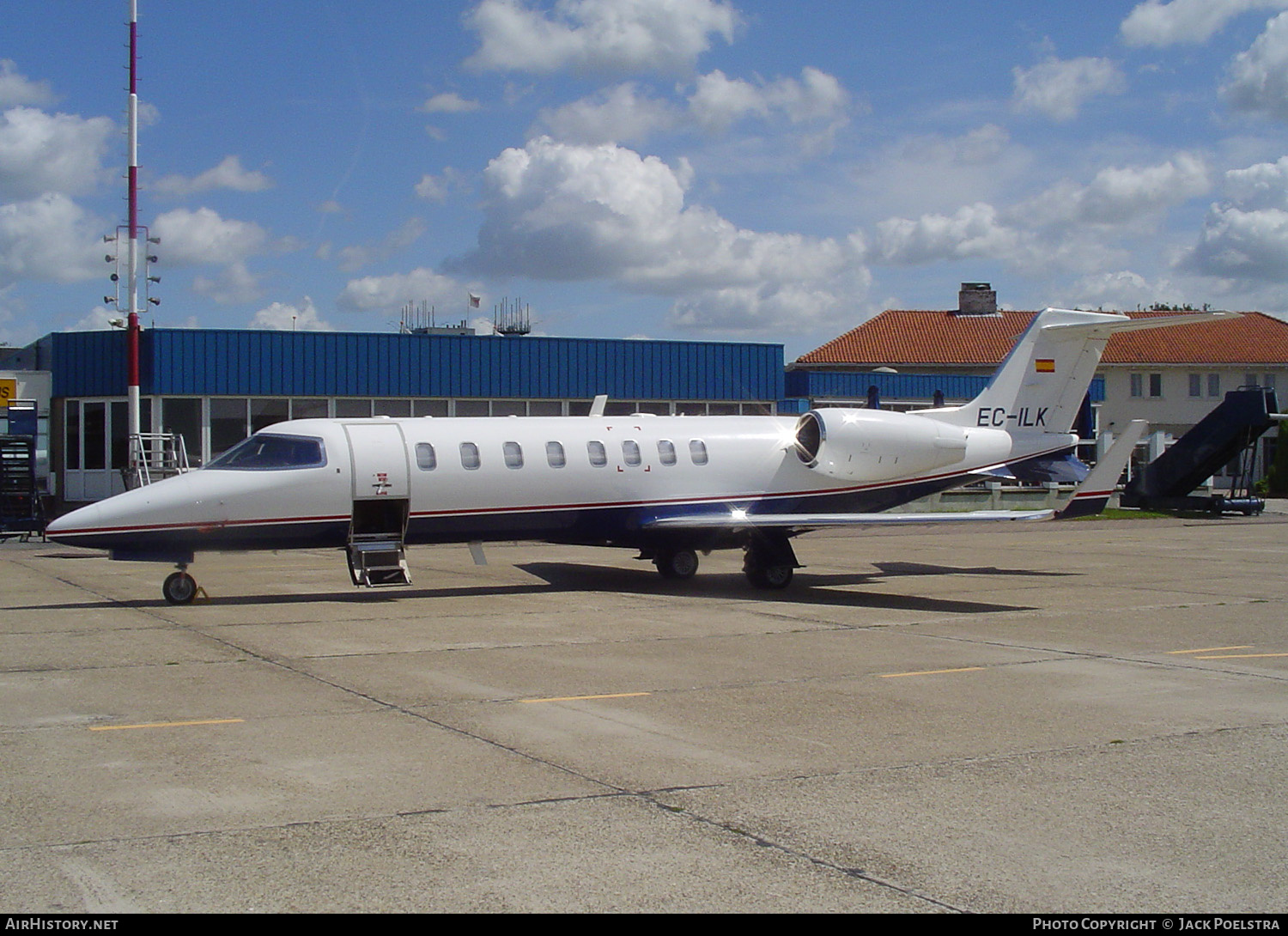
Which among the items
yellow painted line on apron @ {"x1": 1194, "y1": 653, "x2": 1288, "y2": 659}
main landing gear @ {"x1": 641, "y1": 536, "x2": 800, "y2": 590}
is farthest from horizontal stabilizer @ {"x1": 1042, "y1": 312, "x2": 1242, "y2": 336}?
yellow painted line on apron @ {"x1": 1194, "y1": 653, "x2": 1288, "y2": 659}

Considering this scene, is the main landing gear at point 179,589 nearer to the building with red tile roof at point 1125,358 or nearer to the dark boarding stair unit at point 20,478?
the dark boarding stair unit at point 20,478

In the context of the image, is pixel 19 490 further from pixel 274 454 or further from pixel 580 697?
pixel 580 697

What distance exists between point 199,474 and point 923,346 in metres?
A: 58.2

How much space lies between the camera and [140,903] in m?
5.23

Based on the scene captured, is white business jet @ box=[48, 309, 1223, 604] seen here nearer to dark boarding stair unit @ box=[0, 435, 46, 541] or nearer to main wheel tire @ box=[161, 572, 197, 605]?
main wheel tire @ box=[161, 572, 197, 605]

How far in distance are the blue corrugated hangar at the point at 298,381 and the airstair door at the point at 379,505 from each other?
17366mm

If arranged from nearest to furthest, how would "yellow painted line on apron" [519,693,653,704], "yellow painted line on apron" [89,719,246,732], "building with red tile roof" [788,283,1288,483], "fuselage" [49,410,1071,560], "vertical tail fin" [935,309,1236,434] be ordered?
"yellow painted line on apron" [89,719,246,732] → "yellow painted line on apron" [519,693,653,704] → "fuselage" [49,410,1071,560] → "vertical tail fin" [935,309,1236,434] → "building with red tile roof" [788,283,1288,483]

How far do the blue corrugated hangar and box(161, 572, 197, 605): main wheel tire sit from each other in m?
17.2

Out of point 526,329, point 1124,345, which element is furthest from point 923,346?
point 526,329

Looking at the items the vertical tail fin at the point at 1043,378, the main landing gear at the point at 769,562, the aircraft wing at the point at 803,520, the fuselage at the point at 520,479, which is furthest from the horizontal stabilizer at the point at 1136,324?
the main landing gear at the point at 769,562

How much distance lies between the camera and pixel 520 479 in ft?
59.0

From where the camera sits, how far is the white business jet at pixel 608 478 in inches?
642

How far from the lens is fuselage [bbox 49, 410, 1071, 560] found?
16.1m

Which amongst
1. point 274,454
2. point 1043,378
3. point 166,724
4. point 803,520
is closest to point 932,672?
point 166,724
